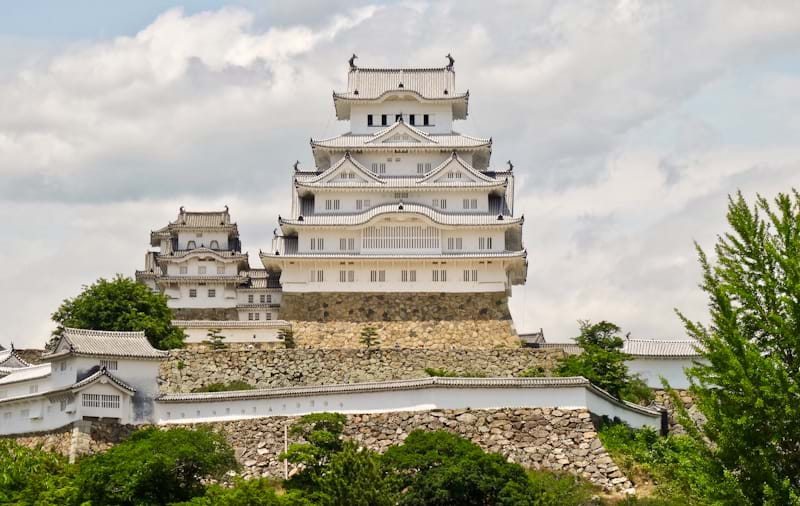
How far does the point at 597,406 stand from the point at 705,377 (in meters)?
25.2

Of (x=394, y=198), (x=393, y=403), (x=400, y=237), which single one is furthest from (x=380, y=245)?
(x=393, y=403)

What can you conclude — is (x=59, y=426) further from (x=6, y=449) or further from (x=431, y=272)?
(x=431, y=272)

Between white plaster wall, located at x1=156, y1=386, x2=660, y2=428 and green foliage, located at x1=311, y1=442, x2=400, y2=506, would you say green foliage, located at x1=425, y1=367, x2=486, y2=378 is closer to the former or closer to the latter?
white plaster wall, located at x1=156, y1=386, x2=660, y2=428

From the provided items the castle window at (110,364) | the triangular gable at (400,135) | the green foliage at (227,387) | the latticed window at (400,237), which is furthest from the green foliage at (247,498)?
the triangular gable at (400,135)

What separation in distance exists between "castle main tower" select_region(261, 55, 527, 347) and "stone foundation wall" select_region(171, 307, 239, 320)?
2.91 meters

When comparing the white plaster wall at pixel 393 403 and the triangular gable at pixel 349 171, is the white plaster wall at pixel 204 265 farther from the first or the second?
→ the white plaster wall at pixel 393 403

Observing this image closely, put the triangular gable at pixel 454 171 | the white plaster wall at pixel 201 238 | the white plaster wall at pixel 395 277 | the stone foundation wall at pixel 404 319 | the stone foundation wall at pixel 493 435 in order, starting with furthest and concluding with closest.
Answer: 1. the white plaster wall at pixel 201 238
2. the triangular gable at pixel 454 171
3. the white plaster wall at pixel 395 277
4. the stone foundation wall at pixel 404 319
5. the stone foundation wall at pixel 493 435

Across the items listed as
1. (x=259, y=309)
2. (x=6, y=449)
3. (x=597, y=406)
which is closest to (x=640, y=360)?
(x=597, y=406)

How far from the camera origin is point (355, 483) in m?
32.1

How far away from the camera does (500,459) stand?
3512 centimetres

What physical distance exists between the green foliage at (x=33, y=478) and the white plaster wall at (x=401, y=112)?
90.8 ft

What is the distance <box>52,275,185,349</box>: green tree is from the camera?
48656 mm

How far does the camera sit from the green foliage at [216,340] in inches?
1956

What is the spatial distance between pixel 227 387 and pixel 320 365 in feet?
11.8
